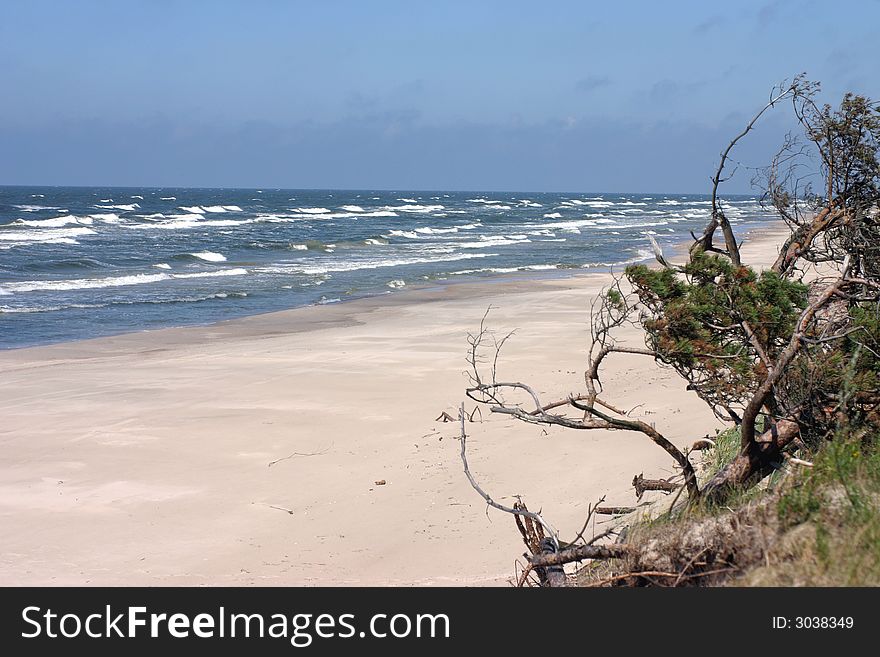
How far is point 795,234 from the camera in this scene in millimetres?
6184

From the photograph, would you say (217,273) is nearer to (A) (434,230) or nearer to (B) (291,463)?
(B) (291,463)

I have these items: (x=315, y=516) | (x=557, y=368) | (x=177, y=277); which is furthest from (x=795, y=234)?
(x=177, y=277)

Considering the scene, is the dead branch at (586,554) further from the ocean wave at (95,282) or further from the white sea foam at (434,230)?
the white sea foam at (434,230)

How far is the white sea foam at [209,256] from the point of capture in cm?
3241

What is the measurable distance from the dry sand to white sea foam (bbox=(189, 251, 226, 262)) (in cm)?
1832

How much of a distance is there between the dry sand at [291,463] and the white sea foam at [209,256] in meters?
18.3

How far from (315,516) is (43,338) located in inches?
438

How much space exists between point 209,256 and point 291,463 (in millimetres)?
26073

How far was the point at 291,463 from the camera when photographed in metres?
8.30

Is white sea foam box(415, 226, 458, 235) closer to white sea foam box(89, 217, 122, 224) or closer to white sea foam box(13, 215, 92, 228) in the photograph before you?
white sea foam box(89, 217, 122, 224)

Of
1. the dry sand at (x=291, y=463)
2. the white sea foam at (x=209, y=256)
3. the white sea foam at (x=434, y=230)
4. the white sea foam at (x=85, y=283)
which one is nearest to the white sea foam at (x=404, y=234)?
the white sea foam at (x=434, y=230)

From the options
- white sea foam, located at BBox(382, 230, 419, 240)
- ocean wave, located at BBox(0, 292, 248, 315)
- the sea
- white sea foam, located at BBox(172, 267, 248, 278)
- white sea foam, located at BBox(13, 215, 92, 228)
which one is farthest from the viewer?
white sea foam, located at BBox(13, 215, 92, 228)

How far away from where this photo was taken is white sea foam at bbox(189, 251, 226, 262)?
32.4 metres

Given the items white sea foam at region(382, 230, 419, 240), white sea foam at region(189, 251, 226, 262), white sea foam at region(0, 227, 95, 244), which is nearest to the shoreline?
white sea foam at region(189, 251, 226, 262)
